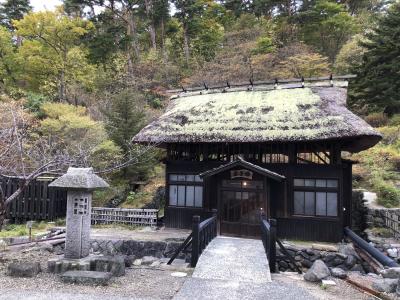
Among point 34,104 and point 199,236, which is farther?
point 34,104

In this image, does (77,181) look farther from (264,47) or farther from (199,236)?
(264,47)

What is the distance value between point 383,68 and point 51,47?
27291 millimetres

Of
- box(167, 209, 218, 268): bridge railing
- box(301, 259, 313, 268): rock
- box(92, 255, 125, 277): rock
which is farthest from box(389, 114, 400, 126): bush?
box(92, 255, 125, 277): rock

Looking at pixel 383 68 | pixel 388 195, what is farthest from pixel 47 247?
pixel 383 68

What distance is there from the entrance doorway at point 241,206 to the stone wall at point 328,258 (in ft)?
6.03

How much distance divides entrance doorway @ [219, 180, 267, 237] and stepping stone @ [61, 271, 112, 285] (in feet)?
23.3

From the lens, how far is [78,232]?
9.26 metres

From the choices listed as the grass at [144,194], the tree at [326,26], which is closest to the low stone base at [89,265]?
the grass at [144,194]

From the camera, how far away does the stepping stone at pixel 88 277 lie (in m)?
7.88

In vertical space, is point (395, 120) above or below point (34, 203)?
above

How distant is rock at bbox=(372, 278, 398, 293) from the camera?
6949 millimetres

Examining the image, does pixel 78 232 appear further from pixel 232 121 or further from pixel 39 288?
pixel 232 121

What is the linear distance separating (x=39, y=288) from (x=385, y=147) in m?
21.7

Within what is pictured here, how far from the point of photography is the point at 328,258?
478 inches
